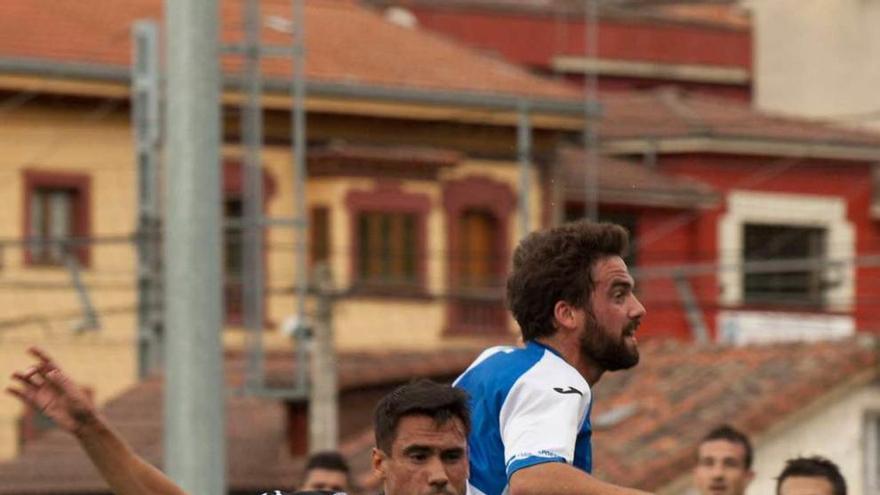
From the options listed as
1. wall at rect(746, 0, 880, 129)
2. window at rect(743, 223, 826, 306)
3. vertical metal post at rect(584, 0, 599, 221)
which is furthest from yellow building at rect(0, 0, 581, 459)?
wall at rect(746, 0, 880, 129)

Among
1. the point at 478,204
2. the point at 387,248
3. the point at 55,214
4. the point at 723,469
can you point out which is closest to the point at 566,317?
the point at 723,469

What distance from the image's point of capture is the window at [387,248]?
134 ft

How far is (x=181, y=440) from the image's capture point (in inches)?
431

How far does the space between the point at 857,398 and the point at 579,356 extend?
15.6 meters

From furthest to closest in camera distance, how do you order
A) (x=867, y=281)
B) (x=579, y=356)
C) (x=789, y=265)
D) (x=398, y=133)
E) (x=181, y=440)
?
(x=867, y=281) < (x=398, y=133) < (x=789, y=265) < (x=181, y=440) < (x=579, y=356)

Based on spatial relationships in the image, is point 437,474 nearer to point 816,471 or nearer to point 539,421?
point 539,421

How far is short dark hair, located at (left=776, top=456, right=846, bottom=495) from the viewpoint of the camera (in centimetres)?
1009

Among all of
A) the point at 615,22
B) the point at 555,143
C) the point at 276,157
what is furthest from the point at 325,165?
the point at 615,22

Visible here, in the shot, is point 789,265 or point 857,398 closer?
point 857,398

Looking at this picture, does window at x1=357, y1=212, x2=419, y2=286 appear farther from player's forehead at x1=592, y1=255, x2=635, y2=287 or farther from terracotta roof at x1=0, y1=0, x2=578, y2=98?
player's forehead at x1=592, y1=255, x2=635, y2=287

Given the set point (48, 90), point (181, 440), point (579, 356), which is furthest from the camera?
point (48, 90)

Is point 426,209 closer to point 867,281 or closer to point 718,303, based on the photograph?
point 718,303

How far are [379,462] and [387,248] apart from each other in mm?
34531

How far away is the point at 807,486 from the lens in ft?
32.9
